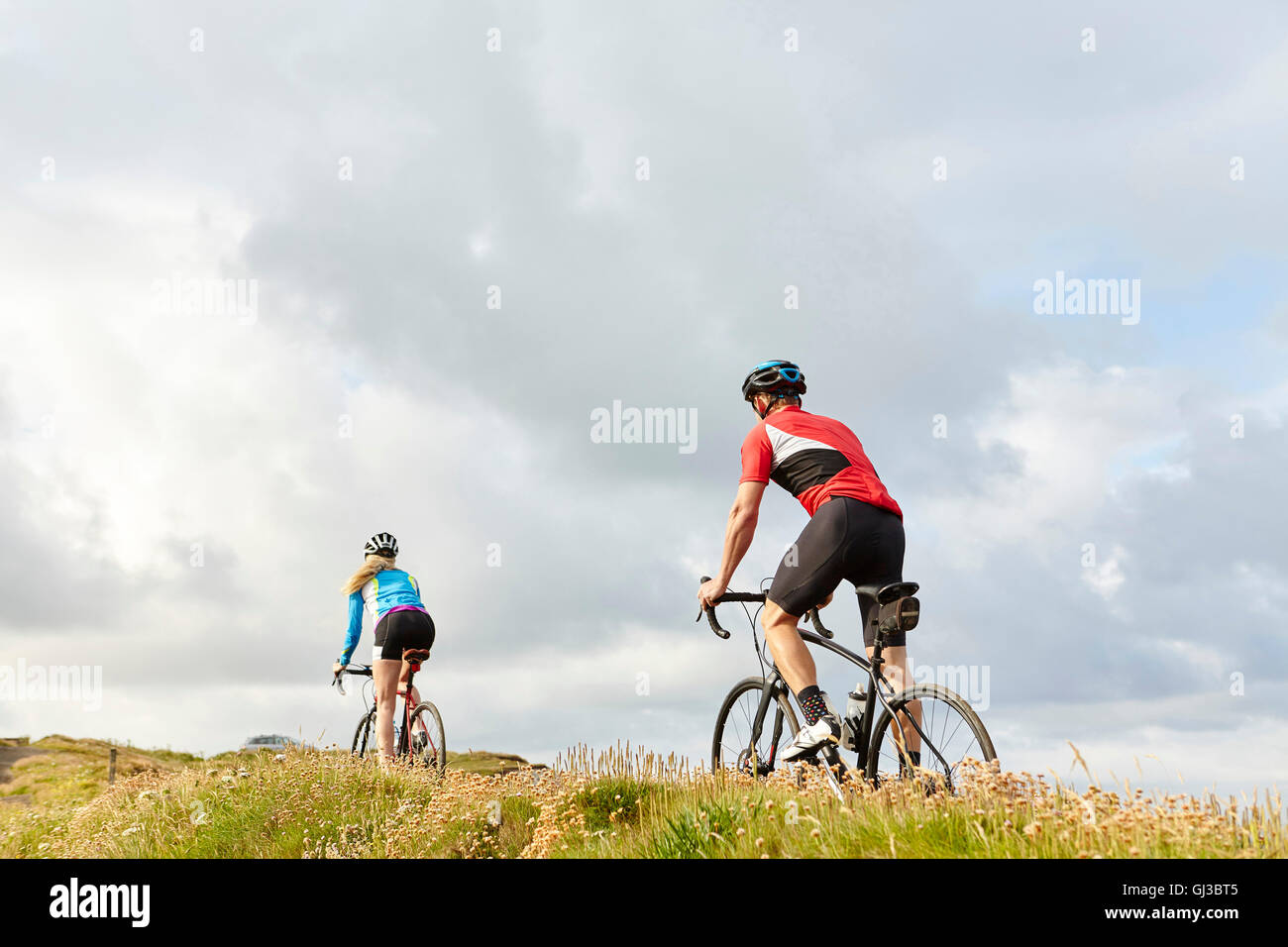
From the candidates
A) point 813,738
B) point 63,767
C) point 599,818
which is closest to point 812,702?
point 813,738

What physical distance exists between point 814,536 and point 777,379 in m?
1.35

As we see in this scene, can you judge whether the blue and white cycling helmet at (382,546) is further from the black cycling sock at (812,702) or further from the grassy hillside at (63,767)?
the grassy hillside at (63,767)

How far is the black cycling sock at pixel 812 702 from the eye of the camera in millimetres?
6383

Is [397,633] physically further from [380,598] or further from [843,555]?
[843,555]

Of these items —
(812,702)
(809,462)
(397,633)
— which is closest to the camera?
(812,702)

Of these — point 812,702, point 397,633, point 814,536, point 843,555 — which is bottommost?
point 812,702

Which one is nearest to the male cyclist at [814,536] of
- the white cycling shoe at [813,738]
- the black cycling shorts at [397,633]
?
the white cycling shoe at [813,738]

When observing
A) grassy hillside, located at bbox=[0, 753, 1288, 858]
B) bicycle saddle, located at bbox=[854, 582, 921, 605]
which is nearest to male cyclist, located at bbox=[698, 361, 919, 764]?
bicycle saddle, located at bbox=[854, 582, 921, 605]

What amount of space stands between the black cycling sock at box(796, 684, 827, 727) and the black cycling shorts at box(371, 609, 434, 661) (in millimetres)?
7057

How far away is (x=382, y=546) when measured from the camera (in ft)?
42.4
